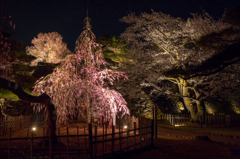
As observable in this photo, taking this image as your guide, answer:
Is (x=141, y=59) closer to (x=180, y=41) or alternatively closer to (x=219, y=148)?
(x=180, y=41)

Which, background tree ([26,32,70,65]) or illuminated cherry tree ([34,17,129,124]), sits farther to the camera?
background tree ([26,32,70,65])

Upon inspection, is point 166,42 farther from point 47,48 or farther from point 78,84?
point 47,48

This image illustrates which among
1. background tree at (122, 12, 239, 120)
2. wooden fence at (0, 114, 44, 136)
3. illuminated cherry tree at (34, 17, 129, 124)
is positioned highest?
background tree at (122, 12, 239, 120)

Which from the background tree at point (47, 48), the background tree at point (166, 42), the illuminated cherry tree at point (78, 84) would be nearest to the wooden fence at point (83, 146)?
the illuminated cherry tree at point (78, 84)

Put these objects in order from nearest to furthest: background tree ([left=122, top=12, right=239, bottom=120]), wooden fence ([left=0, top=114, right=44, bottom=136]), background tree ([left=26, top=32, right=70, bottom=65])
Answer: wooden fence ([left=0, top=114, right=44, bottom=136]) → background tree ([left=122, top=12, right=239, bottom=120]) → background tree ([left=26, top=32, right=70, bottom=65])

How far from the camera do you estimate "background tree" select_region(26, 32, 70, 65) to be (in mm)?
22594

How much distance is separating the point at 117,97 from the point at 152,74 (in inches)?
229

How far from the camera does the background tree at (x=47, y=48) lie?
2259cm

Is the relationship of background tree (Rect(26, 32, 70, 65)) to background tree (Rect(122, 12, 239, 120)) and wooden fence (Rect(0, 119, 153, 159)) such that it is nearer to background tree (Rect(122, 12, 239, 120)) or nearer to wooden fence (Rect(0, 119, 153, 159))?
background tree (Rect(122, 12, 239, 120))

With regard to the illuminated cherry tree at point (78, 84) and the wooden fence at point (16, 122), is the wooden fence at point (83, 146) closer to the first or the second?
the illuminated cherry tree at point (78, 84)

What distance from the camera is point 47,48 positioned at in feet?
74.4

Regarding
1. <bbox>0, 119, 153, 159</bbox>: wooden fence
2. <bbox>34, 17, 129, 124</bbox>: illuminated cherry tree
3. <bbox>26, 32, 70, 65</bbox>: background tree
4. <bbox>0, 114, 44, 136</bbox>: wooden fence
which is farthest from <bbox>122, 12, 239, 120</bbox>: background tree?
<bbox>26, 32, 70, 65</bbox>: background tree

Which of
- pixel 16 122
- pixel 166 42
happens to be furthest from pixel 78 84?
pixel 166 42

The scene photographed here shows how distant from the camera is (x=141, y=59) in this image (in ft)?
48.9
